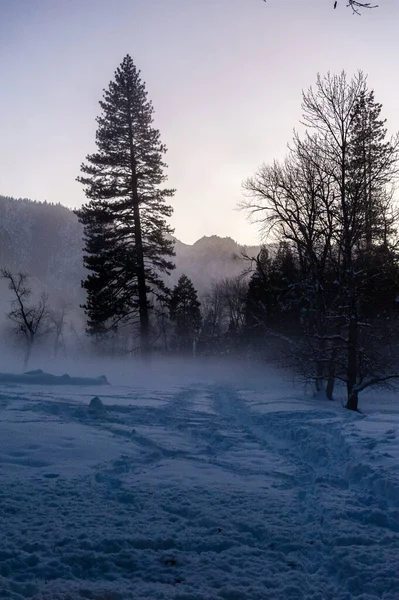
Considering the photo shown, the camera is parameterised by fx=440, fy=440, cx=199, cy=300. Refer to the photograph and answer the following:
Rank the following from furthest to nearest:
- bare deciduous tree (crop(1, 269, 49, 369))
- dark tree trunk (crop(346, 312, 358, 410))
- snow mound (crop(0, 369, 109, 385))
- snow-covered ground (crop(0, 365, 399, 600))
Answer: bare deciduous tree (crop(1, 269, 49, 369)), snow mound (crop(0, 369, 109, 385)), dark tree trunk (crop(346, 312, 358, 410)), snow-covered ground (crop(0, 365, 399, 600))

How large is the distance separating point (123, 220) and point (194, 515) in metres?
20.4

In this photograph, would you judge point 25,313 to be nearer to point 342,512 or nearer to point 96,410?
point 96,410

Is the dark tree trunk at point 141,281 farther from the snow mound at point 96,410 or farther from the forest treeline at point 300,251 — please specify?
the snow mound at point 96,410

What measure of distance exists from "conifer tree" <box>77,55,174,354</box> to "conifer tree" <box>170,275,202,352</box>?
28.5m

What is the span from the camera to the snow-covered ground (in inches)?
107

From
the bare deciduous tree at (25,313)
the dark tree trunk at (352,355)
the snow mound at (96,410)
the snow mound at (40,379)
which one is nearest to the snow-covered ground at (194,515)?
the snow mound at (96,410)

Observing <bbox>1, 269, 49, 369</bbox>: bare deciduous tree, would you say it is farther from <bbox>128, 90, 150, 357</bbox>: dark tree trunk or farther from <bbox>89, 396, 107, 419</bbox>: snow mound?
<bbox>89, 396, 107, 419</bbox>: snow mound

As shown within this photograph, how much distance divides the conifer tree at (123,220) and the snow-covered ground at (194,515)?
15.8 meters

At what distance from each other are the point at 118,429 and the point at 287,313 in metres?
24.3

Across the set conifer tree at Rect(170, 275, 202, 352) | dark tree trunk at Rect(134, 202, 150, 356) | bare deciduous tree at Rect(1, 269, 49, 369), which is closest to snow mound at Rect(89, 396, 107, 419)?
dark tree trunk at Rect(134, 202, 150, 356)

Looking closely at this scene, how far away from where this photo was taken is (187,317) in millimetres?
59938

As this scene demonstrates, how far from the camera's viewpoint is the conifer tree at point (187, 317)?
55.7m

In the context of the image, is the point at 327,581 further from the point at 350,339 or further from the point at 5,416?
the point at 350,339

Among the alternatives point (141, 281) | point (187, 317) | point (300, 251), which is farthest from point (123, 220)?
point (187, 317)
